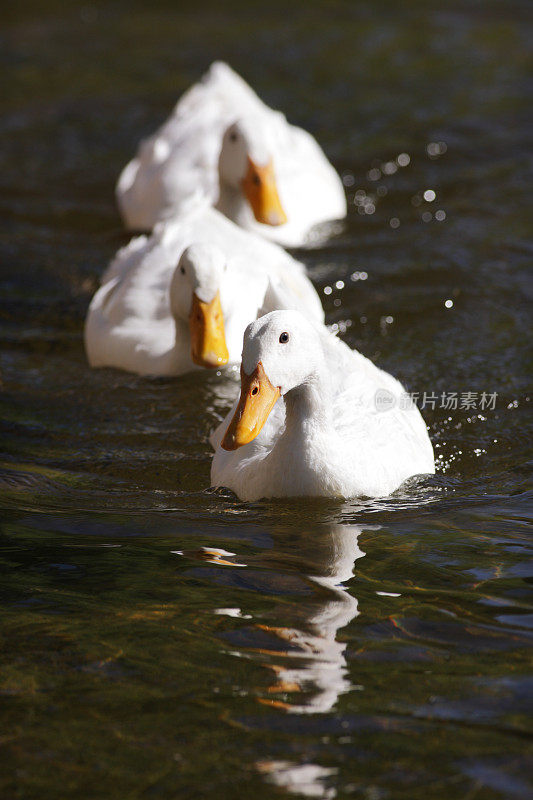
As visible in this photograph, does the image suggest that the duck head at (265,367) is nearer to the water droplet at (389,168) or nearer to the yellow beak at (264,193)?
the yellow beak at (264,193)

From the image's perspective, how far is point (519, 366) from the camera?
7.20 metres

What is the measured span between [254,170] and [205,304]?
2.25 meters

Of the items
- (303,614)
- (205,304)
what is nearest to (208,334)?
(205,304)

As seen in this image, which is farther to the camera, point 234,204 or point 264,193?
point 234,204

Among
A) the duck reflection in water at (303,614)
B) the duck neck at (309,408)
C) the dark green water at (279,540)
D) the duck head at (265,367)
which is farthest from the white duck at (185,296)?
the duck reflection in water at (303,614)

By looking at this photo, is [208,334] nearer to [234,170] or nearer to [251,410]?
[251,410]

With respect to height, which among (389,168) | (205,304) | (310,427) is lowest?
(310,427)

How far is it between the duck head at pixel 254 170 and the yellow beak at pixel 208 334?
2.09 m

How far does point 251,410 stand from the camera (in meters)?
4.96

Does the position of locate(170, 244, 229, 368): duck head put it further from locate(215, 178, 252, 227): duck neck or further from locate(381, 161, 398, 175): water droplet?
locate(381, 161, 398, 175): water droplet

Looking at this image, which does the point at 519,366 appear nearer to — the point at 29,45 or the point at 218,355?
the point at 218,355

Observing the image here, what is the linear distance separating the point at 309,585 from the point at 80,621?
0.93 metres

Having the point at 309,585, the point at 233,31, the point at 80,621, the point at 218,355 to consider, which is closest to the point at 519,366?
the point at 218,355

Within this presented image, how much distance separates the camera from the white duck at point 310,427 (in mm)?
4969
